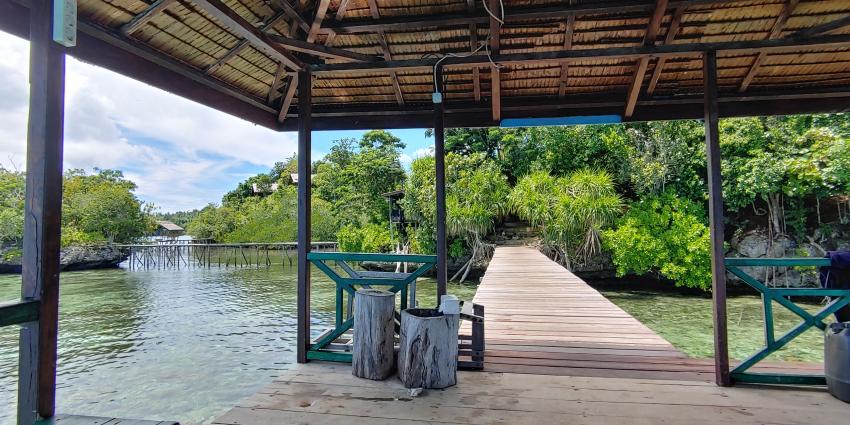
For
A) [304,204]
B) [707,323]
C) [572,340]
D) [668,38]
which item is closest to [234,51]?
[304,204]

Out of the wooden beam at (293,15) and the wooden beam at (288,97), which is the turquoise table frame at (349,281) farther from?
the wooden beam at (293,15)

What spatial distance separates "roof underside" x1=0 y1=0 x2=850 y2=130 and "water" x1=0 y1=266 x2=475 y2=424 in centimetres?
422

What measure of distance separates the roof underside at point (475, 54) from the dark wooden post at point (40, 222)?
418mm

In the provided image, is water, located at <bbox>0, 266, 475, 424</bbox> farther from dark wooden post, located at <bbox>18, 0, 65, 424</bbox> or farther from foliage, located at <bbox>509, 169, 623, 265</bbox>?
dark wooden post, located at <bbox>18, 0, 65, 424</bbox>

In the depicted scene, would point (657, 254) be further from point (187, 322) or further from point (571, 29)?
point (187, 322)

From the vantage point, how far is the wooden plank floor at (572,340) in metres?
2.95

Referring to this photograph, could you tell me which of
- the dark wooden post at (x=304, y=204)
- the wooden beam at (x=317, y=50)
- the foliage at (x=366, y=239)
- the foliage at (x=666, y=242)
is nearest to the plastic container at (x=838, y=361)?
the dark wooden post at (x=304, y=204)

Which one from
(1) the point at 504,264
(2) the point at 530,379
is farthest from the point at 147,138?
(2) the point at 530,379

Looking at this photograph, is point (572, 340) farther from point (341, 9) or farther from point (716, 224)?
point (341, 9)

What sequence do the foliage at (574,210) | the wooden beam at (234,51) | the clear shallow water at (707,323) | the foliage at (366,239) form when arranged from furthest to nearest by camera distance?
the foliage at (366,239), the foliage at (574,210), the clear shallow water at (707,323), the wooden beam at (234,51)

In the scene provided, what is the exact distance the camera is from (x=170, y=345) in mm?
7969

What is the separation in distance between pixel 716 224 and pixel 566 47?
1.70 metres

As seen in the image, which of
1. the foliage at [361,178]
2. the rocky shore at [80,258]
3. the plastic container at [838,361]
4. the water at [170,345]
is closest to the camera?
the plastic container at [838,361]

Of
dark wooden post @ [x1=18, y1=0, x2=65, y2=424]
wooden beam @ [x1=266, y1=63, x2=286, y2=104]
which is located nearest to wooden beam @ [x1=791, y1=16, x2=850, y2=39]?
wooden beam @ [x1=266, y1=63, x2=286, y2=104]
